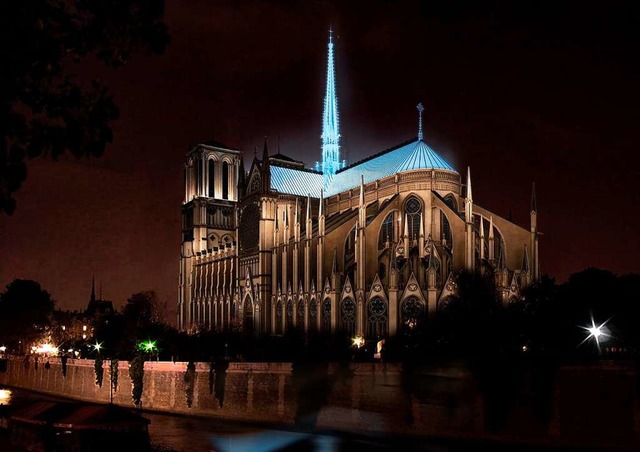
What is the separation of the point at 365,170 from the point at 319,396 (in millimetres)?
39583

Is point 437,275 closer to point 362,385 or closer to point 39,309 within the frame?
point 362,385

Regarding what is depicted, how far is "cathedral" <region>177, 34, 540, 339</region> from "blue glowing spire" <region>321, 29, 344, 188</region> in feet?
20.1

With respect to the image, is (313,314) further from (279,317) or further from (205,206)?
(205,206)

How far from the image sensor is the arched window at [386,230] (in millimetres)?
61219

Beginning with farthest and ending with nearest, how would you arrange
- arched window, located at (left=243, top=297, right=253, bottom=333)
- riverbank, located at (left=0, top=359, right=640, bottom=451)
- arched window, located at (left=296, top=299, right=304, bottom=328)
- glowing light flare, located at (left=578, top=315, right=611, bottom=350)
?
arched window, located at (left=243, top=297, right=253, bottom=333), arched window, located at (left=296, top=299, right=304, bottom=328), glowing light flare, located at (left=578, top=315, right=611, bottom=350), riverbank, located at (left=0, top=359, right=640, bottom=451)

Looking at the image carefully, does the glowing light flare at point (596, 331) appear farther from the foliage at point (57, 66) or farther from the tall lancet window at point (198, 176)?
the tall lancet window at point (198, 176)

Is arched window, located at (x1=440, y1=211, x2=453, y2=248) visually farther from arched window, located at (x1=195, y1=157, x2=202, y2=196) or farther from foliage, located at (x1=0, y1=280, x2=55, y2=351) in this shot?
foliage, located at (x1=0, y1=280, x2=55, y2=351)

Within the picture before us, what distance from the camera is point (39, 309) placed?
9369 cm

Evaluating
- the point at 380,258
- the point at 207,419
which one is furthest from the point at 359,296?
the point at 207,419

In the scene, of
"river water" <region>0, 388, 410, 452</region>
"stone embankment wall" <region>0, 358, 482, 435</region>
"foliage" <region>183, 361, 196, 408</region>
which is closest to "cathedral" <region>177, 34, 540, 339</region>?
"stone embankment wall" <region>0, 358, 482, 435</region>

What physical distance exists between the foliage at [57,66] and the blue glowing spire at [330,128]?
79583 mm

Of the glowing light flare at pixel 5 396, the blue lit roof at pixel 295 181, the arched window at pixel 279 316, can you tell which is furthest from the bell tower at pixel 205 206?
the arched window at pixel 279 316

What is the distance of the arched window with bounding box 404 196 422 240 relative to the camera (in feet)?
198

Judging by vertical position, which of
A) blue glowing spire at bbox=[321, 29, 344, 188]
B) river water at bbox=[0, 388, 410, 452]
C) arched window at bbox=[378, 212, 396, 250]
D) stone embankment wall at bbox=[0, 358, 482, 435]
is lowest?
river water at bbox=[0, 388, 410, 452]
